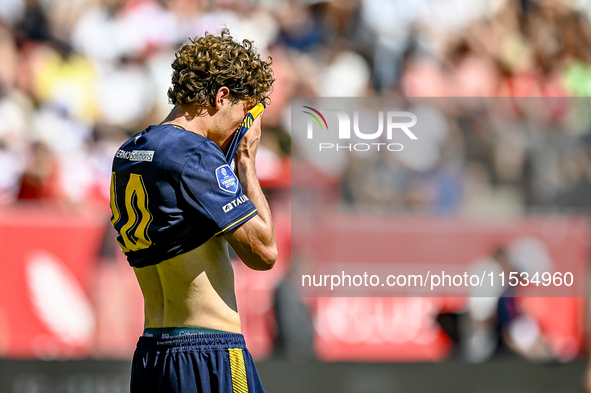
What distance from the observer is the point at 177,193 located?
3010 millimetres

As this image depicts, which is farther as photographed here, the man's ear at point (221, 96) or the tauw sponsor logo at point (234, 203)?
the man's ear at point (221, 96)

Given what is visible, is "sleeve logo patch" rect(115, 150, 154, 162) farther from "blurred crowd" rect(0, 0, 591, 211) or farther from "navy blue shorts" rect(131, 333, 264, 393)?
"blurred crowd" rect(0, 0, 591, 211)

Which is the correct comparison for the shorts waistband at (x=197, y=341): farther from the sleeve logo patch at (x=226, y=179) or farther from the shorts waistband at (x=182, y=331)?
the sleeve logo patch at (x=226, y=179)

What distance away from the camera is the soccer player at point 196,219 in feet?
9.86

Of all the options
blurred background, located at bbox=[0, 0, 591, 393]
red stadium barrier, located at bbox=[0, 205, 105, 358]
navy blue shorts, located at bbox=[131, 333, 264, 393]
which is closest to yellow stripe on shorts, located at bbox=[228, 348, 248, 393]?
navy blue shorts, located at bbox=[131, 333, 264, 393]

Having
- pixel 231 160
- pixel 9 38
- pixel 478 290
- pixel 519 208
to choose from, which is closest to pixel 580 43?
pixel 519 208

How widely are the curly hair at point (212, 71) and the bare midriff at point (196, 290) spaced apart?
1.87 ft

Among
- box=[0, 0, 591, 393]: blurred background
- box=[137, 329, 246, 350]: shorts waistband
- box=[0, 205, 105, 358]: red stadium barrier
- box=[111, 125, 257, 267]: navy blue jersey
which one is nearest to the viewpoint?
box=[111, 125, 257, 267]: navy blue jersey

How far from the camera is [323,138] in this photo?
6871 millimetres

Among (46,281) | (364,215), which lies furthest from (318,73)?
(46,281)

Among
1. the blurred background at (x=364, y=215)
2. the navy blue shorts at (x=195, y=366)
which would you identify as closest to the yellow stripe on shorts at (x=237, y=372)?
the navy blue shorts at (x=195, y=366)

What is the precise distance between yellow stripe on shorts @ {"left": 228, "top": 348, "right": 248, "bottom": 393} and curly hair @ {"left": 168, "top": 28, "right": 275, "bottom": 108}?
3.16 ft

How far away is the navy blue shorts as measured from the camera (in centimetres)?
306

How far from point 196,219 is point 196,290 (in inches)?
10.9
